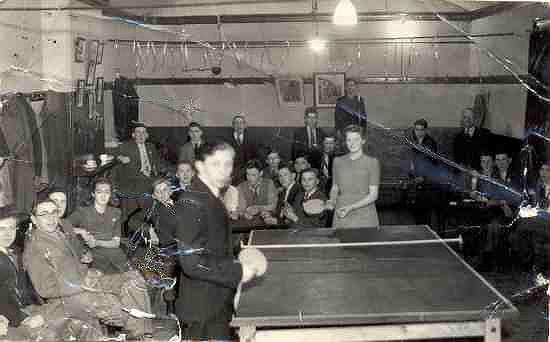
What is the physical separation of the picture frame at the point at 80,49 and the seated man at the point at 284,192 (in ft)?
2.80

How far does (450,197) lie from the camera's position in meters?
→ 2.30

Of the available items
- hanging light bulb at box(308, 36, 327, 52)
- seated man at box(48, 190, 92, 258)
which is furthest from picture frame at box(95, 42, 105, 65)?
hanging light bulb at box(308, 36, 327, 52)

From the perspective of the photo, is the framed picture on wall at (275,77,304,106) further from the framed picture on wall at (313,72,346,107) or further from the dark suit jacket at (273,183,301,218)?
the dark suit jacket at (273,183,301,218)

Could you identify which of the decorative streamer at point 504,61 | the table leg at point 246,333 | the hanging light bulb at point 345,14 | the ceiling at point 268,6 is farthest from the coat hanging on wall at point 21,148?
the decorative streamer at point 504,61

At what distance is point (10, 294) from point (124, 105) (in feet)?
2.79

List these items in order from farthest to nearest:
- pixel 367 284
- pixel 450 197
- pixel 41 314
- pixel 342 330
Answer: pixel 450 197 < pixel 41 314 < pixel 367 284 < pixel 342 330

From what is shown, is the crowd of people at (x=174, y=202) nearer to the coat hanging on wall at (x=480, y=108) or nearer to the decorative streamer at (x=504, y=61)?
the coat hanging on wall at (x=480, y=108)

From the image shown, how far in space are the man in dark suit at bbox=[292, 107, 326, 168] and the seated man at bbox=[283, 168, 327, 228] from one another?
83mm

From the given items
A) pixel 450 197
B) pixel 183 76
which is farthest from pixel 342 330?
pixel 183 76

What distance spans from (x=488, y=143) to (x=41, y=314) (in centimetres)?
184

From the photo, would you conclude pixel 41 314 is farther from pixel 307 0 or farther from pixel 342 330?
pixel 307 0

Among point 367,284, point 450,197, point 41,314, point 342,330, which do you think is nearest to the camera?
point 342,330

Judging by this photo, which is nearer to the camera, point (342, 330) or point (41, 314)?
point (342, 330)

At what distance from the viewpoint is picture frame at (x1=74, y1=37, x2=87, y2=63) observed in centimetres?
212
